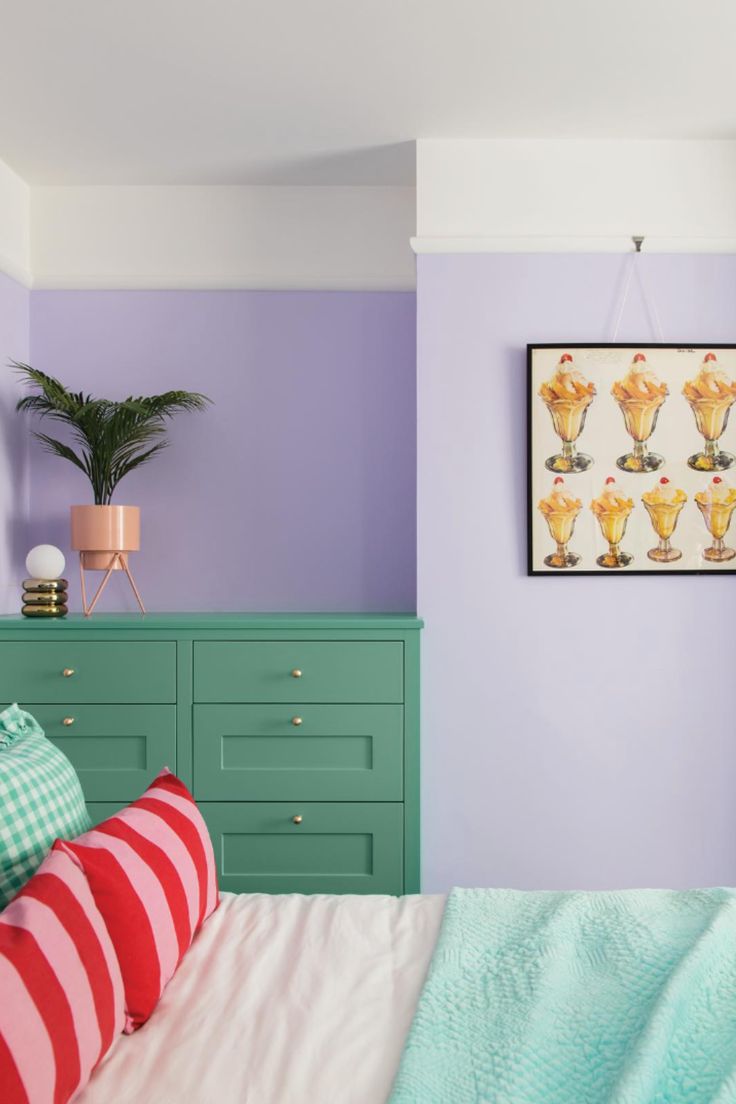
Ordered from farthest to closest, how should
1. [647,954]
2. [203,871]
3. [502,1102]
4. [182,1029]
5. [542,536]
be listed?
[542,536], [203,871], [647,954], [182,1029], [502,1102]

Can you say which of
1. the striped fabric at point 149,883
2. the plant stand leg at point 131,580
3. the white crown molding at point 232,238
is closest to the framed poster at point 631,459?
the white crown molding at point 232,238

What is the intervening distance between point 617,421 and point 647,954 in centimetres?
184

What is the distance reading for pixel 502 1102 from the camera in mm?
1195

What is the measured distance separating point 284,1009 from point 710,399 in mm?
2284

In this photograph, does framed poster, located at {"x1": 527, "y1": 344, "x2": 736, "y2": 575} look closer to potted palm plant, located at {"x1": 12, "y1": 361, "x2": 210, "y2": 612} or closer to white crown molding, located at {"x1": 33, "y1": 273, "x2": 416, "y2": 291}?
white crown molding, located at {"x1": 33, "y1": 273, "x2": 416, "y2": 291}

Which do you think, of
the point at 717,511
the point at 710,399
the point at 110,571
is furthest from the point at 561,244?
the point at 110,571

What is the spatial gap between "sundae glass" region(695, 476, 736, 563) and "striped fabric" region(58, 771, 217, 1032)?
1926mm

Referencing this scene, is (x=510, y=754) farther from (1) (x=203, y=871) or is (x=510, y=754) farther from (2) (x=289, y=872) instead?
(1) (x=203, y=871)

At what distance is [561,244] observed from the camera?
10.1 feet

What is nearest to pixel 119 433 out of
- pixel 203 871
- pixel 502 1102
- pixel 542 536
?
pixel 542 536

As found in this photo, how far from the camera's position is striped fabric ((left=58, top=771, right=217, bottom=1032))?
1413 millimetres

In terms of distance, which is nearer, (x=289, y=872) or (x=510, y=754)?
(x=289, y=872)

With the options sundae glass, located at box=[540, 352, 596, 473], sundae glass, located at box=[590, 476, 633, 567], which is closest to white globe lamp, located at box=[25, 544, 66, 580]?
sundae glass, located at box=[540, 352, 596, 473]

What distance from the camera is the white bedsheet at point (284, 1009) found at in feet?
4.16
